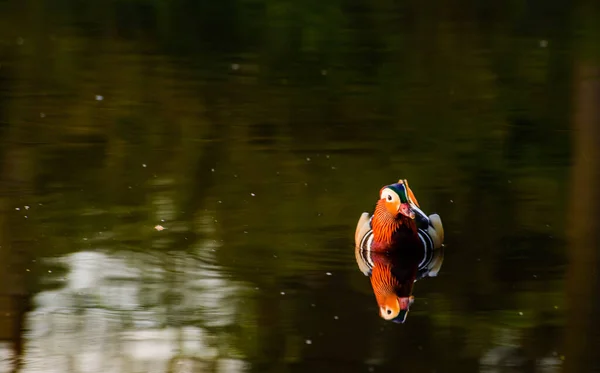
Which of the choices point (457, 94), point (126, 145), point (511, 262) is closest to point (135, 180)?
point (126, 145)

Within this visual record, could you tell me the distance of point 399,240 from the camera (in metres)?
7.57

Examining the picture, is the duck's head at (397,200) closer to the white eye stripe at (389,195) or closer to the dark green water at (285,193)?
the white eye stripe at (389,195)

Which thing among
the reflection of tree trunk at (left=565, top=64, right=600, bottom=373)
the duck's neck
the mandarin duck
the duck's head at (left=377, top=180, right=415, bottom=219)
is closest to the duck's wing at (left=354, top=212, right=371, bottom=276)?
the mandarin duck

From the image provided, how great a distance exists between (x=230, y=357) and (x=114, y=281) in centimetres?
131

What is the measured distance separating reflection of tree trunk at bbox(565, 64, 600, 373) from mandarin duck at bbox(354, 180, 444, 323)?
0.86 metres

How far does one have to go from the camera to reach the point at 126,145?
33.4ft

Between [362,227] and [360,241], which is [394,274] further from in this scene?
[362,227]

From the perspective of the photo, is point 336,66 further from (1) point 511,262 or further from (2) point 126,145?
(1) point 511,262

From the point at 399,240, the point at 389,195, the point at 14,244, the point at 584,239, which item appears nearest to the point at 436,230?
the point at 399,240

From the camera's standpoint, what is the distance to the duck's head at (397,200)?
24.6 feet

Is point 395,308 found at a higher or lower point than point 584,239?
higher

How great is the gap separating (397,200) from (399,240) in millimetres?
255

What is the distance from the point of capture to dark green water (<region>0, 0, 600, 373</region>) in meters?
6.20

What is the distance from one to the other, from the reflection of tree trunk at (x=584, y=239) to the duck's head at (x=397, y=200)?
3.50 feet
